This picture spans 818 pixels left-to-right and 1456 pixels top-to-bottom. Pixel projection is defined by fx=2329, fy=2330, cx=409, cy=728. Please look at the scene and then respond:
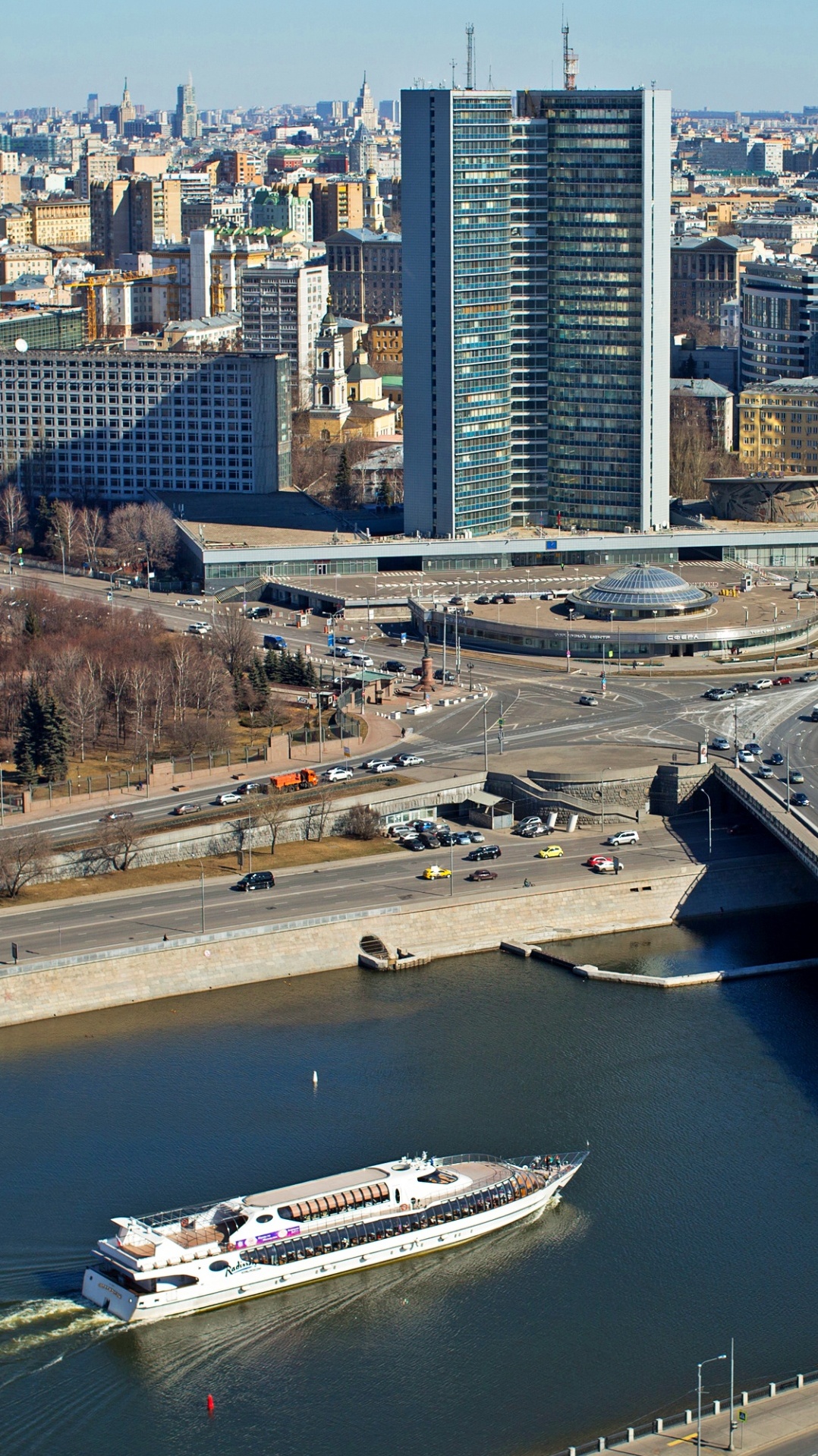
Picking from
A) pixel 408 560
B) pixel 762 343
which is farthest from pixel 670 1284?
pixel 762 343

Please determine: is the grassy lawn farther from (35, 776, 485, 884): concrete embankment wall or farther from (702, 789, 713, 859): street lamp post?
(702, 789, 713, 859): street lamp post

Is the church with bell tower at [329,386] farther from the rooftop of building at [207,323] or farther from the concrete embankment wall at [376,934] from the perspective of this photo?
the concrete embankment wall at [376,934]

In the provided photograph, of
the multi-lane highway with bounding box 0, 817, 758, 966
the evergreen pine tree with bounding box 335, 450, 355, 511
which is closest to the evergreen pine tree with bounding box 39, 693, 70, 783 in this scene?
the multi-lane highway with bounding box 0, 817, 758, 966

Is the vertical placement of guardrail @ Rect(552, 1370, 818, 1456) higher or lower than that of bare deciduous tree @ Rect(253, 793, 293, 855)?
lower

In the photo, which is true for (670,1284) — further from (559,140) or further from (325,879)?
(559,140)

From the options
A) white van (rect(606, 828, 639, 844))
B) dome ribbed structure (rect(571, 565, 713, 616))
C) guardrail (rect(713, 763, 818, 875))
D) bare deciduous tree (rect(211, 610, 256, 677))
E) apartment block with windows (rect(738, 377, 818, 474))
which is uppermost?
apartment block with windows (rect(738, 377, 818, 474))

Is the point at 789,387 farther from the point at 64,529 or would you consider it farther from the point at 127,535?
the point at 64,529
